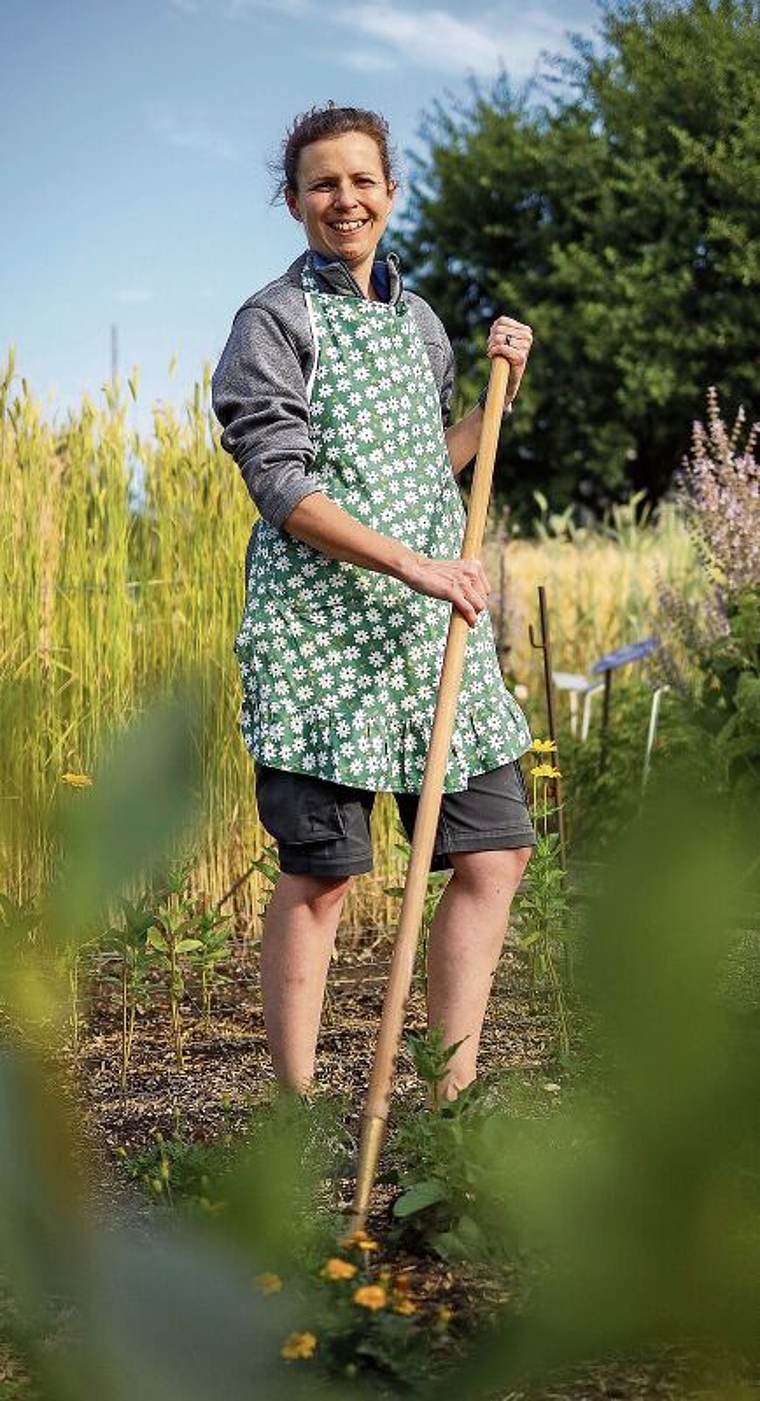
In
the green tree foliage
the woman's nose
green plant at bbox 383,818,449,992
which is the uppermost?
the green tree foliage

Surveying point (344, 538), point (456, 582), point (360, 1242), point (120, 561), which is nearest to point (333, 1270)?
point (360, 1242)

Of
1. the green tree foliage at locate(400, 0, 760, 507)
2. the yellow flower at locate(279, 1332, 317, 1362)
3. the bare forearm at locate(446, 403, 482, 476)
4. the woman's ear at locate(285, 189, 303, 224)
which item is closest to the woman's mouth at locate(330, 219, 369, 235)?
the woman's ear at locate(285, 189, 303, 224)

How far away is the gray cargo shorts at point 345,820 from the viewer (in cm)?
219

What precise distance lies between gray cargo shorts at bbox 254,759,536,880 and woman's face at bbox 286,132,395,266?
0.69m

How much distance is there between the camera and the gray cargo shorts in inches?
86.1

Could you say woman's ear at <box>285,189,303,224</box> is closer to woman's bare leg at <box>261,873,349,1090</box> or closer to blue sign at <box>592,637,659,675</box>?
woman's bare leg at <box>261,873,349,1090</box>

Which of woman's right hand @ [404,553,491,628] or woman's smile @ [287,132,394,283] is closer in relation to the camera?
woman's right hand @ [404,553,491,628]

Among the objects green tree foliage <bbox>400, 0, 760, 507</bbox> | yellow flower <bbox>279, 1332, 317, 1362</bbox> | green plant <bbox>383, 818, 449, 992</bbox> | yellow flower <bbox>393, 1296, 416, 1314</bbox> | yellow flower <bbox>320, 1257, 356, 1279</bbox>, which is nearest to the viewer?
yellow flower <bbox>279, 1332, 317, 1362</bbox>

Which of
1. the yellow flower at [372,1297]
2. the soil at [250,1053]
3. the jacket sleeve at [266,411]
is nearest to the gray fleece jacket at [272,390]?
the jacket sleeve at [266,411]

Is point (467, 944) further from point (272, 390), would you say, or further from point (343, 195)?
point (343, 195)

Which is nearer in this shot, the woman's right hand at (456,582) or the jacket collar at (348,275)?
the woman's right hand at (456,582)

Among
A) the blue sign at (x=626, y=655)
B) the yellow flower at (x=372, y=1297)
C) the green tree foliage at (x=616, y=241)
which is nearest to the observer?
the yellow flower at (x=372, y=1297)

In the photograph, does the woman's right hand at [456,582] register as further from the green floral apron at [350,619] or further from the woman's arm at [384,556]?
the green floral apron at [350,619]

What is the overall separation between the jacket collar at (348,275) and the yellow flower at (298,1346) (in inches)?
77.4
